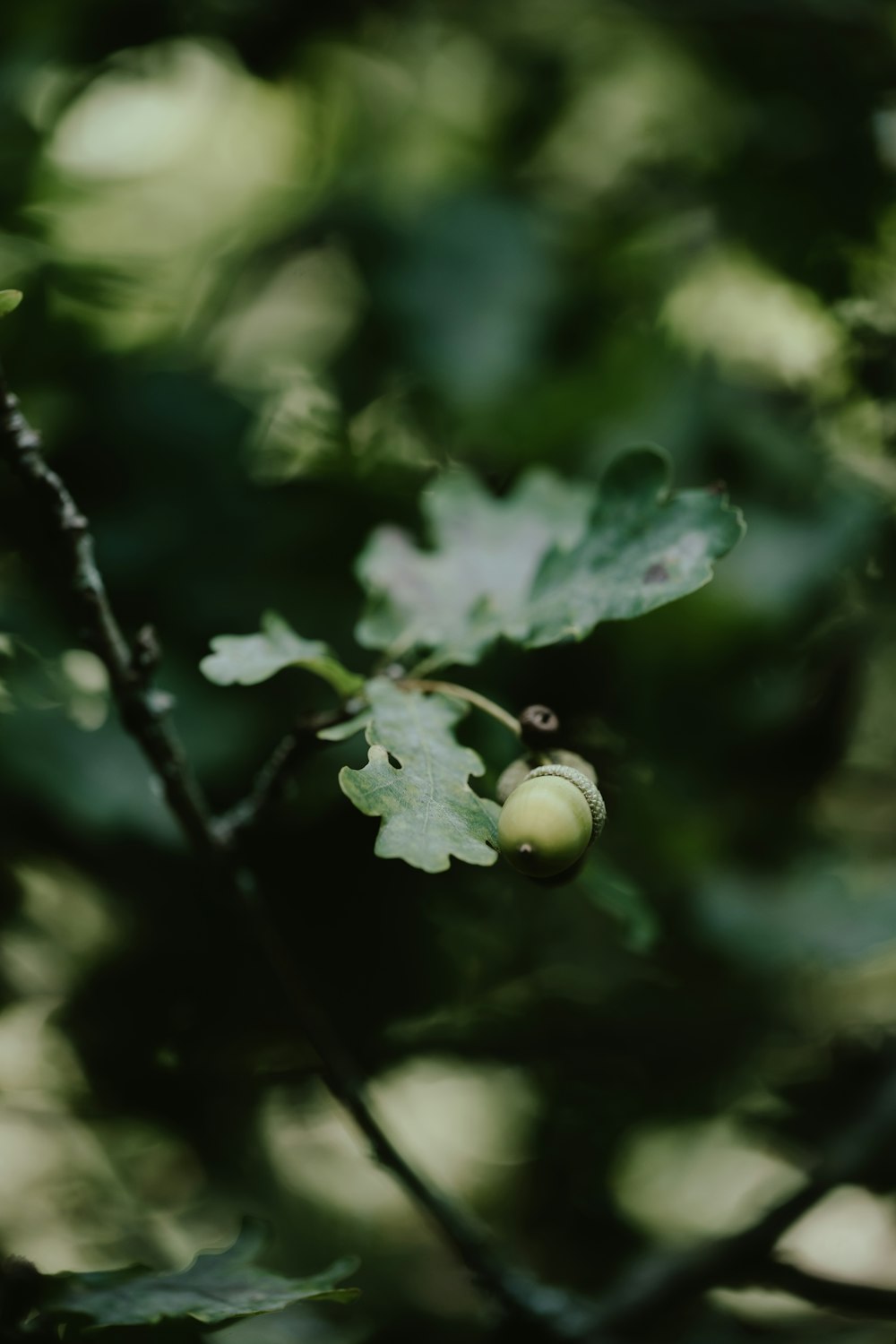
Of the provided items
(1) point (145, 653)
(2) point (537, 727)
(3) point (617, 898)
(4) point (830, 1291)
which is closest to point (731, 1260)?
(4) point (830, 1291)

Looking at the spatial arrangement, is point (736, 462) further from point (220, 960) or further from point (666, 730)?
point (220, 960)

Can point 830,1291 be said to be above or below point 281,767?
below

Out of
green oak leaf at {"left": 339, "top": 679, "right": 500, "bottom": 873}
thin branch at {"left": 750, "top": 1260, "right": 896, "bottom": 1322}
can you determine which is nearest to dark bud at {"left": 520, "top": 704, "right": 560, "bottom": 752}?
green oak leaf at {"left": 339, "top": 679, "right": 500, "bottom": 873}

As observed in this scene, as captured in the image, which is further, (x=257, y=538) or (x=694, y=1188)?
(x=694, y=1188)

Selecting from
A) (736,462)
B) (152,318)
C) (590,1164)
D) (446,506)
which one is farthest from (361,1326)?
(152,318)

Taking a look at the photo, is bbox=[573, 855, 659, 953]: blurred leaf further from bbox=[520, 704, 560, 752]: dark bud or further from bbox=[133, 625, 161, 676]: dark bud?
bbox=[133, 625, 161, 676]: dark bud

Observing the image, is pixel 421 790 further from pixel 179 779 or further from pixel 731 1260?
pixel 731 1260

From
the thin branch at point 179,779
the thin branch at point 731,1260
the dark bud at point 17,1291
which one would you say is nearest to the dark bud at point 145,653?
the thin branch at point 179,779
